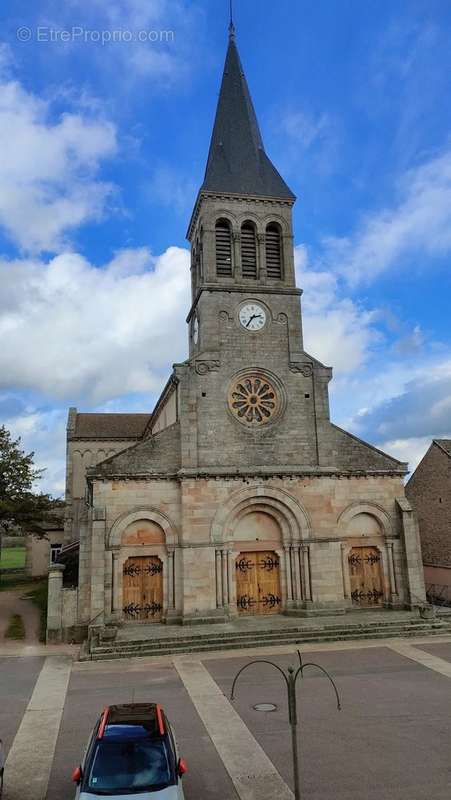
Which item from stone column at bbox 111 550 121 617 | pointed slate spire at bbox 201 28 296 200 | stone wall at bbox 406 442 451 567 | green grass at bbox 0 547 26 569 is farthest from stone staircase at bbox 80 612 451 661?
green grass at bbox 0 547 26 569

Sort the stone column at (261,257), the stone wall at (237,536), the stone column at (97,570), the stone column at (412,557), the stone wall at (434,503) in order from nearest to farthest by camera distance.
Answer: the stone column at (97,570) < the stone wall at (237,536) < the stone column at (412,557) < the stone column at (261,257) < the stone wall at (434,503)

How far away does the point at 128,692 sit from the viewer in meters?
15.6

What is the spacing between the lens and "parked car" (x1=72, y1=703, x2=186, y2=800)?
786 centimetres

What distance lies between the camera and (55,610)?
883 inches

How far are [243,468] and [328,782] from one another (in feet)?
52.2

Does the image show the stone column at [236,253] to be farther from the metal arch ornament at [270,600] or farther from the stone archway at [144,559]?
the metal arch ornament at [270,600]

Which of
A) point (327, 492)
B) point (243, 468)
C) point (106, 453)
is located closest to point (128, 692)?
point (243, 468)

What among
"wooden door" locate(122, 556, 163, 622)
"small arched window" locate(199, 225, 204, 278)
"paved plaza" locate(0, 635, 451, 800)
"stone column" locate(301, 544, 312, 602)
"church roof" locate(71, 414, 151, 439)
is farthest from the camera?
"church roof" locate(71, 414, 151, 439)

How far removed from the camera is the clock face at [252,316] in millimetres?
27562

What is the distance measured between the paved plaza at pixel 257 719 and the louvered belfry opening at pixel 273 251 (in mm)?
17331

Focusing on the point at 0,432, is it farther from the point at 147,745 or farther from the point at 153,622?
the point at 147,745

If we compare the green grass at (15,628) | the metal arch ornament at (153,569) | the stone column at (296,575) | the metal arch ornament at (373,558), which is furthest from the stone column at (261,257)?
the green grass at (15,628)

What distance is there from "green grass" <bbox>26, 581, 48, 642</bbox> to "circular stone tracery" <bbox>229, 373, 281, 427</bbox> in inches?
474

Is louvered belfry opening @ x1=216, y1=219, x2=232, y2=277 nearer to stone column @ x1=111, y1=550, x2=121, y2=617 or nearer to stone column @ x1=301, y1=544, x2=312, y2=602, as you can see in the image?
stone column @ x1=301, y1=544, x2=312, y2=602
